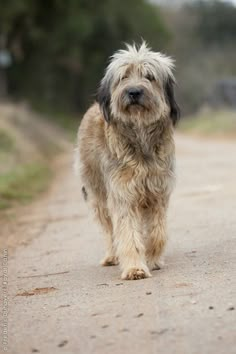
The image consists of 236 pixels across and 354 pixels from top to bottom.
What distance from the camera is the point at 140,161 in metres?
8.88

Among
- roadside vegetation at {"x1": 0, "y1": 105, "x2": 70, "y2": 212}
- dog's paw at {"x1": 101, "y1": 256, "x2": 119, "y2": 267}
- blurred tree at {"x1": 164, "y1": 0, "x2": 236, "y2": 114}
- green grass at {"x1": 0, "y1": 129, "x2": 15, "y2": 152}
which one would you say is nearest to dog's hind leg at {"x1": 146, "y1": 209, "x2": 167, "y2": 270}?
dog's paw at {"x1": 101, "y1": 256, "x2": 119, "y2": 267}

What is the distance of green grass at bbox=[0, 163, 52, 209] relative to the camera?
58.5ft

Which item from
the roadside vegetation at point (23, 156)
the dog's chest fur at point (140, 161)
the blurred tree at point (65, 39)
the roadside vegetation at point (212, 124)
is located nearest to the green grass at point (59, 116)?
the blurred tree at point (65, 39)

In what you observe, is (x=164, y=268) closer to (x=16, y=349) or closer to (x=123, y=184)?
(x=123, y=184)

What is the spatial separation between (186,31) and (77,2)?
65.9 ft

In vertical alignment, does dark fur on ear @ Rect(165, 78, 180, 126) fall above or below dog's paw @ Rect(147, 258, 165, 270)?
above

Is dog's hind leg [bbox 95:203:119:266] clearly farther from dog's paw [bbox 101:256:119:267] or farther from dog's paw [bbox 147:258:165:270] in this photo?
dog's paw [bbox 147:258:165:270]

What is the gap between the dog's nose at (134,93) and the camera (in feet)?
28.1

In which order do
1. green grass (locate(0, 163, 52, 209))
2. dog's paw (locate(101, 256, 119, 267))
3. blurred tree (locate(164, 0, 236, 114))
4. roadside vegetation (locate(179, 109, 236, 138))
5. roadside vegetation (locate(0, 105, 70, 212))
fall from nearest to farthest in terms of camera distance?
dog's paw (locate(101, 256, 119, 267)) → green grass (locate(0, 163, 52, 209)) → roadside vegetation (locate(0, 105, 70, 212)) → roadside vegetation (locate(179, 109, 236, 138)) → blurred tree (locate(164, 0, 236, 114))

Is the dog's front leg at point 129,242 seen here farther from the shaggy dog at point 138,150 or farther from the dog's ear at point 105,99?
the dog's ear at point 105,99

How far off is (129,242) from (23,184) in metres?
11.6

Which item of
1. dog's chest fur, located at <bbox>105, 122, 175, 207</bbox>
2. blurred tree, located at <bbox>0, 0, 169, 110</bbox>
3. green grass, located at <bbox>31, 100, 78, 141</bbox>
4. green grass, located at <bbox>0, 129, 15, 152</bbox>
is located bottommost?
dog's chest fur, located at <bbox>105, 122, 175, 207</bbox>

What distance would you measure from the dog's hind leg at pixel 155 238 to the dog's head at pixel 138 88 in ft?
3.15

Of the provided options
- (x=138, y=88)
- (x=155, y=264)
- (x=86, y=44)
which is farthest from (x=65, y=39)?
(x=138, y=88)
